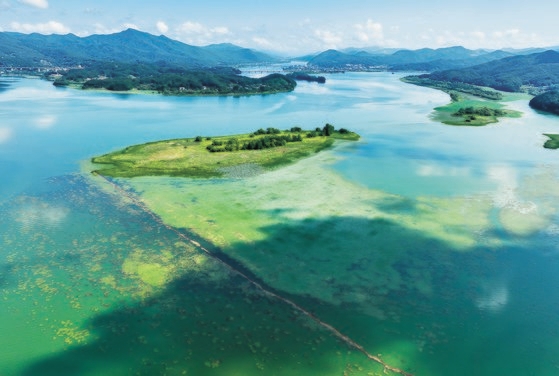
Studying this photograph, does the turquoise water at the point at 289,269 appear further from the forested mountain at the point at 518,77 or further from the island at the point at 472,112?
the forested mountain at the point at 518,77

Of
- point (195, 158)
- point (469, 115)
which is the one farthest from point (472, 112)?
point (195, 158)

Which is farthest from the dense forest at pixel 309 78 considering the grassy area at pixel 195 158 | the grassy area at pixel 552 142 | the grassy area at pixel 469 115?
the grassy area at pixel 195 158

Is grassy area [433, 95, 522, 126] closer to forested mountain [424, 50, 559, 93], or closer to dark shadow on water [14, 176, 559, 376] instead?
dark shadow on water [14, 176, 559, 376]

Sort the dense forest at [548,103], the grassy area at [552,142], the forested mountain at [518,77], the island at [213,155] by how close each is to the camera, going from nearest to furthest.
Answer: the island at [213,155] → the grassy area at [552,142] → the dense forest at [548,103] → the forested mountain at [518,77]

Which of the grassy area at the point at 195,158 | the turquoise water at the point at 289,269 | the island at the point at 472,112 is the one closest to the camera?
the turquoise water at the point at 289,269

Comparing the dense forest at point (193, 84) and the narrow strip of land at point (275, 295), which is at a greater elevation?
the dense forest at point (193, 84)


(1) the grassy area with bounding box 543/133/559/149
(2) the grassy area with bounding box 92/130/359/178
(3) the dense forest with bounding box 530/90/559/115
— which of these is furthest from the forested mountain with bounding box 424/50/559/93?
(2) the grassy area with bounding box 92/130/359/178
